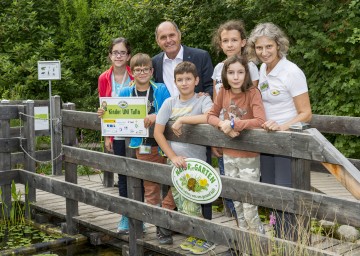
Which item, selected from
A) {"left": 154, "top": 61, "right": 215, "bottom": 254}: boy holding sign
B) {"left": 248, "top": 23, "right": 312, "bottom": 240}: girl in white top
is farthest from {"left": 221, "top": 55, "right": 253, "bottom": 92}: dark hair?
{"left": 154, "top": 61, "right": 215, "bottom": 254}: boy holding sign

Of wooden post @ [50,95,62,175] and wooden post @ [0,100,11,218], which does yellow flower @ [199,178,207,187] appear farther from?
wooden post @ [50,95,62,175]

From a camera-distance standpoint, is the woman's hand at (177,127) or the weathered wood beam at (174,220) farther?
the woman's hand at (177,127)

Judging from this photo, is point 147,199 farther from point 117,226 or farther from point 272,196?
point 272,196

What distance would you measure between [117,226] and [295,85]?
275 centimetres

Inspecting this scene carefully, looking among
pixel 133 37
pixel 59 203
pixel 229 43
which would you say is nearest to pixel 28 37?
pixel 133 37

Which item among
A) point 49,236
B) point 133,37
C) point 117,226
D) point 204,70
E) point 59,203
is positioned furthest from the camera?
point 133,37

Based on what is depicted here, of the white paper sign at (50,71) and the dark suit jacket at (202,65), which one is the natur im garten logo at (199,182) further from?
the white paper sign at (50,71)

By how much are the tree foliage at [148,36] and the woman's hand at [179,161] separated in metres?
5.06

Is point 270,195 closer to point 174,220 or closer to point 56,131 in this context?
point 174,220

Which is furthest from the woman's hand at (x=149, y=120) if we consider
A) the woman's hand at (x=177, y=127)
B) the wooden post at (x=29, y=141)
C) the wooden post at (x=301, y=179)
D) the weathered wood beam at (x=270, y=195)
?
the wooden post at (x=29, y=141)

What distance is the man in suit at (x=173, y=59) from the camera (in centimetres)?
573

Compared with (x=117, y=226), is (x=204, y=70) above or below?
above

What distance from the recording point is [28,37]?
51.9 ft

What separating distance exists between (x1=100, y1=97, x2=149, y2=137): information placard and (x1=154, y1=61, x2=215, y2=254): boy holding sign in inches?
12.8
